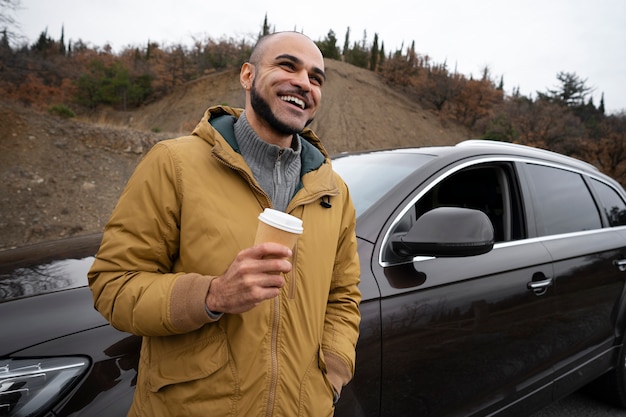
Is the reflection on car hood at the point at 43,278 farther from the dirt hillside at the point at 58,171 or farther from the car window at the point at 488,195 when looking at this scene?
the dirt hillside at the point at 58,171

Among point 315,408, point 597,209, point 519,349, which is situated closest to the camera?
point 315,408

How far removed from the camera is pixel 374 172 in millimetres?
2361

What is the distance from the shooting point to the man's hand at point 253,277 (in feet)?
2.97

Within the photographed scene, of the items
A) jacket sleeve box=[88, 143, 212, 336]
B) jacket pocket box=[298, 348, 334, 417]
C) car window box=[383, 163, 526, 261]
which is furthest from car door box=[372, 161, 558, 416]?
jacket sleeve box=[88, 143, 212, 336]

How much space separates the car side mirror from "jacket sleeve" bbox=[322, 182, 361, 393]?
360 millimetres

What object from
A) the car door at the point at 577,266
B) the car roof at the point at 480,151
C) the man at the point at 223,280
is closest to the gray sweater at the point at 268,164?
the man at the point at 223,280

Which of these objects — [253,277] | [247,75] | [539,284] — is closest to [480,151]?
[539,284]

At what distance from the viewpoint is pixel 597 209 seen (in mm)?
3105

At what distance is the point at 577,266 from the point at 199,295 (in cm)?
253

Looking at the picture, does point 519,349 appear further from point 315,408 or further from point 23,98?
point 23,98

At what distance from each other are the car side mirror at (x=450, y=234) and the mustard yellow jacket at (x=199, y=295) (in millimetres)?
624

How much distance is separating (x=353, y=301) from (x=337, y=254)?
178mm

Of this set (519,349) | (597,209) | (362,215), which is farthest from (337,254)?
(597,209)

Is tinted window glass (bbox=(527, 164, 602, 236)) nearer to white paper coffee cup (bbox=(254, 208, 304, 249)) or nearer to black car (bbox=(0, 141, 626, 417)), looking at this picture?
black car (bbox=(0, 141, 626, 417))
